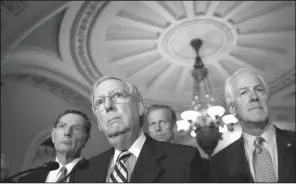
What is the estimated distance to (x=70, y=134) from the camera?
207 cm

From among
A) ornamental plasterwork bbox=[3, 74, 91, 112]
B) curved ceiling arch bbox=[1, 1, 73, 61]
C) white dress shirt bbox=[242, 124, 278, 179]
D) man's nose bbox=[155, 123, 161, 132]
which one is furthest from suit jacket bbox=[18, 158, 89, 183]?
ornamental plasterwork bbox=[3, 74, 91, 112]

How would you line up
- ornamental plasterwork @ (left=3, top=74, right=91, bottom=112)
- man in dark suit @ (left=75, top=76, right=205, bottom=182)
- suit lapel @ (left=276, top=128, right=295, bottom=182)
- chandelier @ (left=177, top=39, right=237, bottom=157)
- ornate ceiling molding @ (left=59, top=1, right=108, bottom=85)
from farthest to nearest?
ornamental plasterwork @ (left=3, top=74, right=91, bottom=112) < ornate ceiling molding @ (left=59, top=1, right=108, bottom=85) < chandelier @ (left=177, top=39, right=237, bottom=157) < man in dark suit @ (left=75, top=76, right=205, bottom=182) < suit lapel @ (left=276, top=128, right=295, bottom=182)

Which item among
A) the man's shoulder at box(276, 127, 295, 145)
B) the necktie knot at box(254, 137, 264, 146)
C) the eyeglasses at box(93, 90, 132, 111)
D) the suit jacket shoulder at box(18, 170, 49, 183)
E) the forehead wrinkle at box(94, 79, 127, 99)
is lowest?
the suit jacket shoulder at box(18, 170, 49, 183)

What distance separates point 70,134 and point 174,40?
20.8 ft

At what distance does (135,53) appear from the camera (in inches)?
336

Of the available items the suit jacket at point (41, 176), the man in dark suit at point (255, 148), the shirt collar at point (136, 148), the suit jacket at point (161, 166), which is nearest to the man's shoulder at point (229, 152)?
the man in dark suit at point (255, 148)

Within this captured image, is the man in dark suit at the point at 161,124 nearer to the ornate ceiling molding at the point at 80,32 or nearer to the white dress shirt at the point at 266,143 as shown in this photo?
the white dress shirt at the point at 266,143

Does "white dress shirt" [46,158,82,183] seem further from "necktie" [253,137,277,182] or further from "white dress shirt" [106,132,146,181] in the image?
"necktie" [253,137,277,182]

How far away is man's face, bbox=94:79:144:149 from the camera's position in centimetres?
179

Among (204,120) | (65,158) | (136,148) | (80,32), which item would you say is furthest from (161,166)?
(80,32)

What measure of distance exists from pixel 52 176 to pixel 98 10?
16.9 ft

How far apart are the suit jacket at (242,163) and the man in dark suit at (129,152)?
0.10 meters

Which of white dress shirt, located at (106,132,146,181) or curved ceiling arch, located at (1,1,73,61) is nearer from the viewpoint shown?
white dress shirt, located at (106,132,146,181)

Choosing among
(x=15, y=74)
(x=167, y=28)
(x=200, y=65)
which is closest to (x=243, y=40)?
(x=200, y=65)
